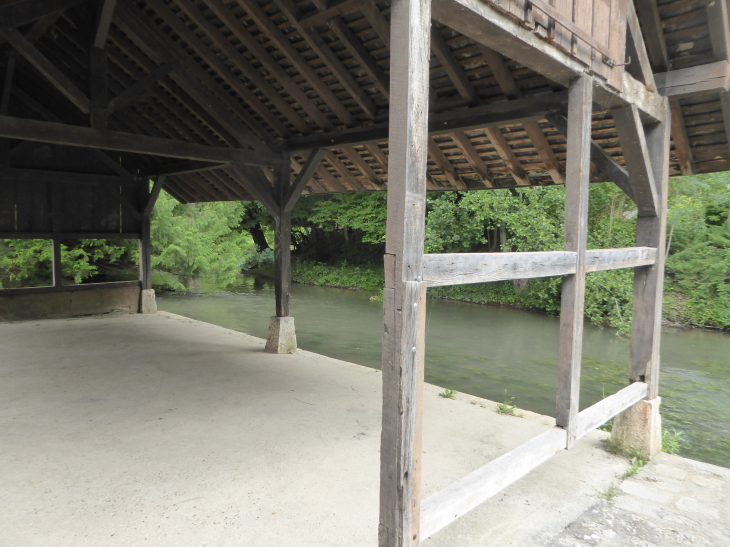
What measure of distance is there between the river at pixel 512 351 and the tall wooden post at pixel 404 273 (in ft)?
15.3

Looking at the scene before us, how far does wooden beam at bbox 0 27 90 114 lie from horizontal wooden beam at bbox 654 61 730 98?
5597 mm

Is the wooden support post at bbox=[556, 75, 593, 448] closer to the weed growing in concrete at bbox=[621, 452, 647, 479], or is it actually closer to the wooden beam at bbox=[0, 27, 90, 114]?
the weed growing in concrete at bbox=[621, 452, 647, 479]

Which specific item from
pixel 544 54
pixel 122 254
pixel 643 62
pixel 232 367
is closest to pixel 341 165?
pixel 232 367

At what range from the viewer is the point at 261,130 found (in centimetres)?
679

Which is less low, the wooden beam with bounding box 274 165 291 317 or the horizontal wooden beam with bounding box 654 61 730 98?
the horizontal wooden beam with bounding box 654 61 730 98

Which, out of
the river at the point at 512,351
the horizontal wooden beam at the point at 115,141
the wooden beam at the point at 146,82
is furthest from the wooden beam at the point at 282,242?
the river at the point at 512,351

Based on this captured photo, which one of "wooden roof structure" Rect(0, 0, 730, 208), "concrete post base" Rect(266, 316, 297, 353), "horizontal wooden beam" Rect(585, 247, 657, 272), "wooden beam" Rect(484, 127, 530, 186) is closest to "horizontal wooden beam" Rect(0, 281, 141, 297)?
"wooden roof structure" Rect(0, 0, 730, 208)

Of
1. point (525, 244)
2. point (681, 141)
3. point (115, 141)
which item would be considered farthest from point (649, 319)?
point (525, 244)

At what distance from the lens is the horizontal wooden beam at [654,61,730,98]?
12.5 feet

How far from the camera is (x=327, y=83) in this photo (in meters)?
5.47

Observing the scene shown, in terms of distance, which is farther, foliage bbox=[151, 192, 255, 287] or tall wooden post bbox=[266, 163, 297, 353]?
foliage bbox=[151, 192, 255, 287]

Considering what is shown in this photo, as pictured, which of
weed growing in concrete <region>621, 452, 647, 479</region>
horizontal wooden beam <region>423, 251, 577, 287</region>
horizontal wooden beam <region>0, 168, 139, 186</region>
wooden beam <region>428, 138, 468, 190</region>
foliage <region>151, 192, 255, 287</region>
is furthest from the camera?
foliage <region>151, 192, 255, 287</region>

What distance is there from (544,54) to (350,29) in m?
2.48

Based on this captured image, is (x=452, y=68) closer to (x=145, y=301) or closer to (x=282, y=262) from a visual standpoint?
(x=282, y=262)
